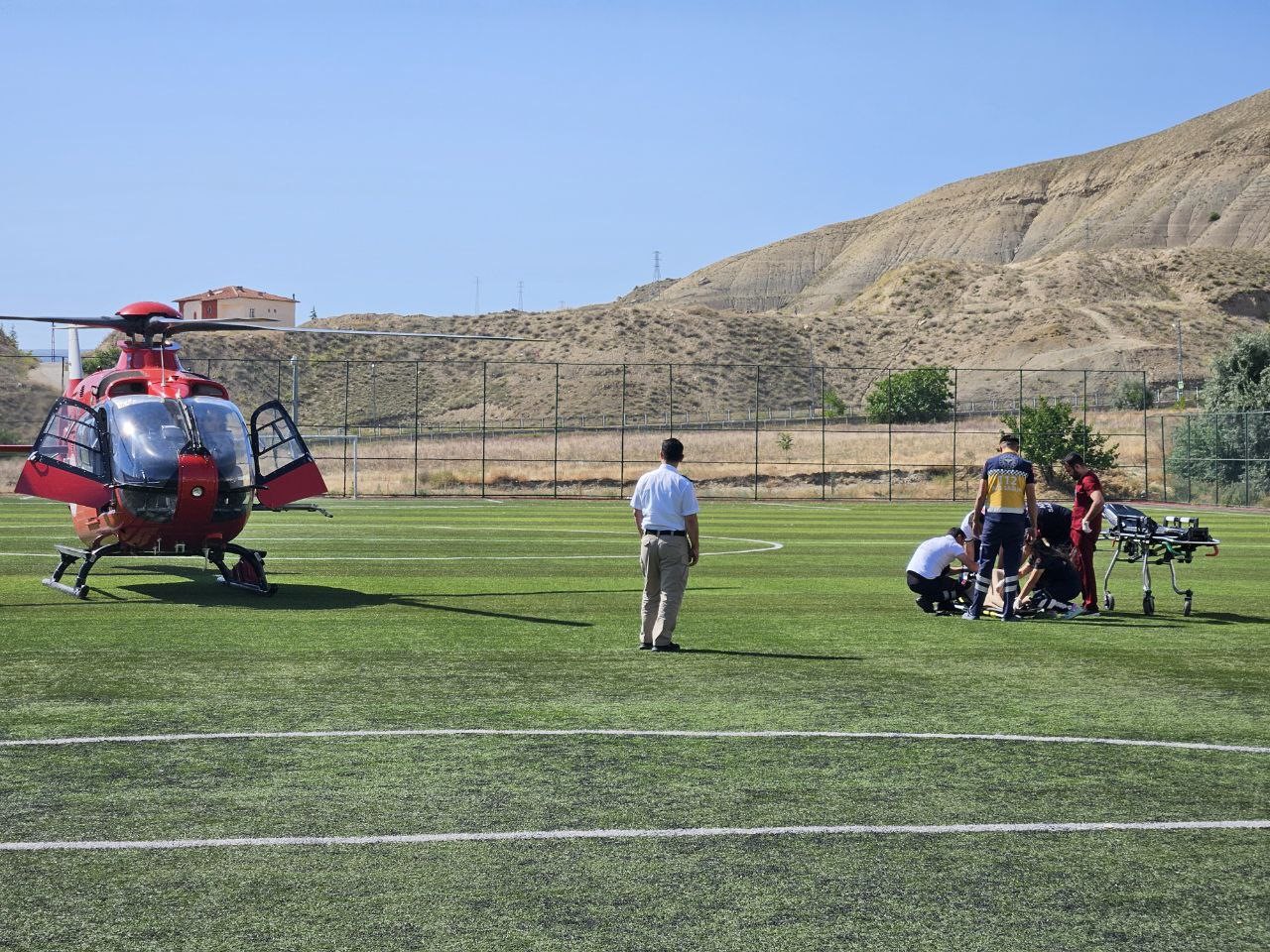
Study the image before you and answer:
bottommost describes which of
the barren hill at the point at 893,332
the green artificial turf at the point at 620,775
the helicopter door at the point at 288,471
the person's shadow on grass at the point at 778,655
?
the person's shadow on grass at the point at 778,655

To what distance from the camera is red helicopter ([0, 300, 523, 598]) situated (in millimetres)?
17516

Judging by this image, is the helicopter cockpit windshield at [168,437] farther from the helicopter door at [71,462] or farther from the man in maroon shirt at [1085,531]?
the man in maroon shirt at [1085,531]

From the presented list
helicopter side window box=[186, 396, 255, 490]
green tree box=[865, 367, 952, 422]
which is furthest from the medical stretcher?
green tree box=[865, 367, 952, 422]

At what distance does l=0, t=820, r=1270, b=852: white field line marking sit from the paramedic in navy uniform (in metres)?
8.20

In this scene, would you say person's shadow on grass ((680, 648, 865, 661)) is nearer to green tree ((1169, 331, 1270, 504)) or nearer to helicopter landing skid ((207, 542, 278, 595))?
helicopter landing skid ((207, 542, 278, 595))

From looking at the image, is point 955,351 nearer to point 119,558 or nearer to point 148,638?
point 119,558

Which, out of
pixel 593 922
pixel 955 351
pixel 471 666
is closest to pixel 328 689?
pixel 471 666

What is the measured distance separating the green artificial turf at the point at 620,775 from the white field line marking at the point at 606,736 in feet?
0.52

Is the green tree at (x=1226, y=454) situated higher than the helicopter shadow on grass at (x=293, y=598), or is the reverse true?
the green tree at (x=1226, y=454)

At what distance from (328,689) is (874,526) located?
93.5 feet

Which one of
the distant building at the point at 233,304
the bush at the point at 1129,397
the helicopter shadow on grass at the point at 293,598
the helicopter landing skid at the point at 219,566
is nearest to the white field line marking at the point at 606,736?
the helicopter shadow on grass at the point at 293,598

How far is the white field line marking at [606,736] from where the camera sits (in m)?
9.55

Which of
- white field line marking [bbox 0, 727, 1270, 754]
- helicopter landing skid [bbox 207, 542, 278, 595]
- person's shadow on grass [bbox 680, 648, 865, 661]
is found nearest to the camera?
white field line marking [bbox 0, 727, 1270, 754]

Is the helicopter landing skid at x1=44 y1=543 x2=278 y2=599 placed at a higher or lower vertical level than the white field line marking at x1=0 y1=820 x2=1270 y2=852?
higher
